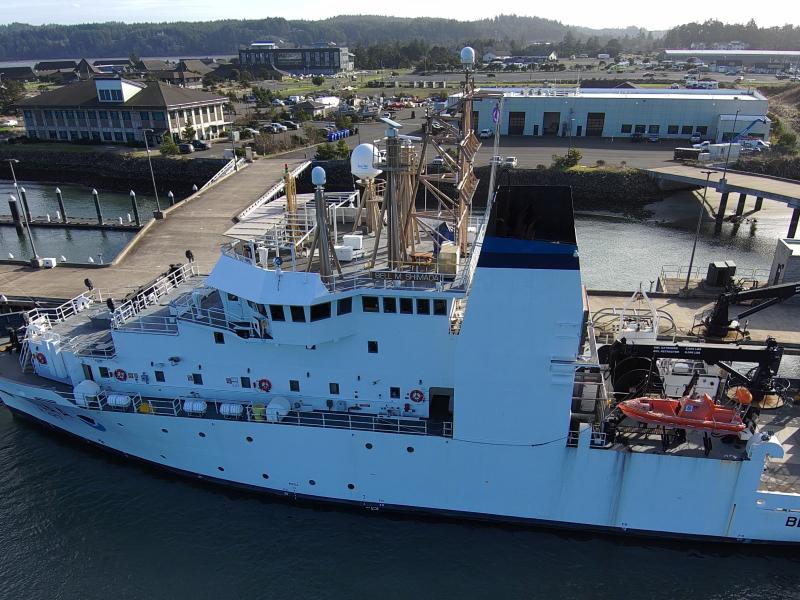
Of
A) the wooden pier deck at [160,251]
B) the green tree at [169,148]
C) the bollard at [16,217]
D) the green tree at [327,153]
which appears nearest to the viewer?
the wooden pier deck at [160,251]

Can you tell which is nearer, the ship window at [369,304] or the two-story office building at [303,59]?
the ship window at [369,304]

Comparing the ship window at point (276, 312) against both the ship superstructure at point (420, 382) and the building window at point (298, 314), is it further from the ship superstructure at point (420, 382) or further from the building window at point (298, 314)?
the building window at point (298, 314)

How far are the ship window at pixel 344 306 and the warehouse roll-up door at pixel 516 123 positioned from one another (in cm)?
5346

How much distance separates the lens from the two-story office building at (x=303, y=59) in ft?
500

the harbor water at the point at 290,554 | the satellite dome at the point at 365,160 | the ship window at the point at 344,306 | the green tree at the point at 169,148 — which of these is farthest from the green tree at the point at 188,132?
the ship window at the point at 344,306

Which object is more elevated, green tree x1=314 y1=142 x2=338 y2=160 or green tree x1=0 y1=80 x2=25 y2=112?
green tree x1=0 y1=80 x2=25 y2=112

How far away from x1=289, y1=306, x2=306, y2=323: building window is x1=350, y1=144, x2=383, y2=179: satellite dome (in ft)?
14.2

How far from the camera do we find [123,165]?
56.8 m

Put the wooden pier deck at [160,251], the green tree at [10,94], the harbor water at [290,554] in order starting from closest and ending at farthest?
the harbor water at [290,554]
the wooden pier deck at [160,251]
the green tree at [10,94]

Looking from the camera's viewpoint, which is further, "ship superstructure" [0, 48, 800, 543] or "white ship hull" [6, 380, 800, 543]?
"white ship hull" [6, 380, 800, 543]

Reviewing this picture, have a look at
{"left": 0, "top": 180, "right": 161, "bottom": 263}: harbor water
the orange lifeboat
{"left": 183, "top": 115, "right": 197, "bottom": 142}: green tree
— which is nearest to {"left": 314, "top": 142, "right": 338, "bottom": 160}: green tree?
{"left": 0, "top": 180, "right": 161, "bottom": 263}: harbor water

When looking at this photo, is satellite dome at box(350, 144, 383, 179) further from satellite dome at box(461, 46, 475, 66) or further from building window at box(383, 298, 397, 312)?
building window at box(383, 298, 397, 312)

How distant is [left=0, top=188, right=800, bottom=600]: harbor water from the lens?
14.2 m

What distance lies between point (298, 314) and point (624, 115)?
5686 cm
